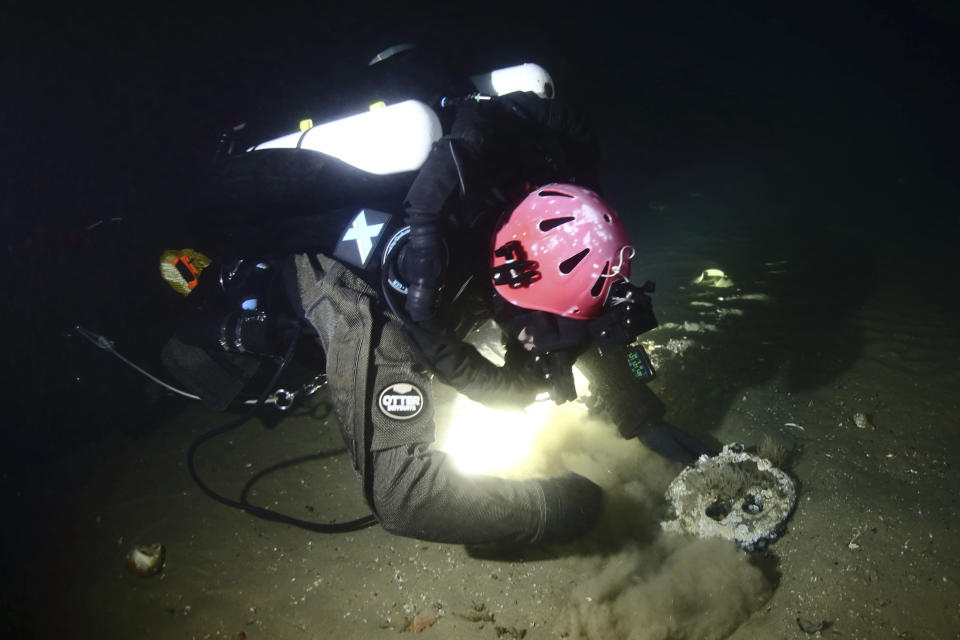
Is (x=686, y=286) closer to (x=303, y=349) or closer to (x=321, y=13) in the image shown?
(x=303, y=349)

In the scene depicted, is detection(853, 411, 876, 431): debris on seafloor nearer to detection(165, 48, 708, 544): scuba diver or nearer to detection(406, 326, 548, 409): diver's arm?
detection(165, 48, 708, 544): scuba diver

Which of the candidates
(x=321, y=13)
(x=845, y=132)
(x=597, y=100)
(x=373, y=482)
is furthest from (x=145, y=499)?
(x=845, y=132)

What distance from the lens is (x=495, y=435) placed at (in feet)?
11.4

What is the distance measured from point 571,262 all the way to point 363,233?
1.22 m

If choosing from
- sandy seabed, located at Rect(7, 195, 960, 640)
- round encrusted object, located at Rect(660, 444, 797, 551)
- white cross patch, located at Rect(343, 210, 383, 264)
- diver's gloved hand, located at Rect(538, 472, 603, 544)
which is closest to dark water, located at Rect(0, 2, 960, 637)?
sandy seabed, located at Rect(7, 195, 960, 640)

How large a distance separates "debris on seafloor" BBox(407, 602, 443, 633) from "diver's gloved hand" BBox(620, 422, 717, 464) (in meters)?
1.82

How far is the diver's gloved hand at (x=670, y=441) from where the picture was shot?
3.13 m

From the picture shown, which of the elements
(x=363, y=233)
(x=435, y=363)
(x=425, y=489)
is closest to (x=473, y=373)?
(x=435, y=363)

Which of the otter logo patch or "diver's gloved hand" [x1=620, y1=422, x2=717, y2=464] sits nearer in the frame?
the otter logo patch

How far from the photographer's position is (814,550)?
2465mm

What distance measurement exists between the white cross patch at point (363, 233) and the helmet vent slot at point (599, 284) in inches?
50.0

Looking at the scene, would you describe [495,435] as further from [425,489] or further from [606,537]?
[425,489]

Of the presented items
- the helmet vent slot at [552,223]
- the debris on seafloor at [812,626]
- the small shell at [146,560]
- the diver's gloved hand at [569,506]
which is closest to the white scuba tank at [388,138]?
the helmet vent slot at [552,223]

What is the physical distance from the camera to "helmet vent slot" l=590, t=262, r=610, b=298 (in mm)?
2335
